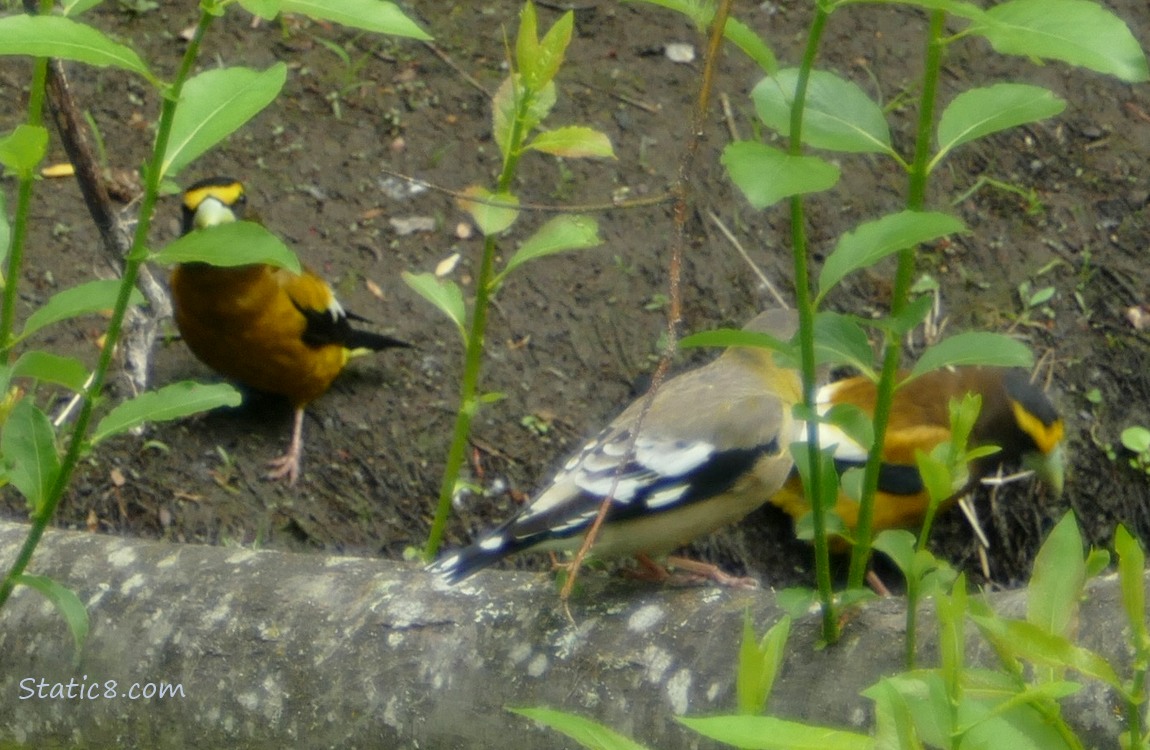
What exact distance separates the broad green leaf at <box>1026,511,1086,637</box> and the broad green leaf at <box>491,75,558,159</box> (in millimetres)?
1219

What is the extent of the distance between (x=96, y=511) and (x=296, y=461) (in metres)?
0.58

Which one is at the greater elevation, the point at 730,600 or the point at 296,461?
the point at 730,600

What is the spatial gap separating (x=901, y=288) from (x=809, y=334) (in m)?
0.16

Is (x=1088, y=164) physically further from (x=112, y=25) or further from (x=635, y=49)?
(x=112, y=25)

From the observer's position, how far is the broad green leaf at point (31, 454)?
5.12 ft

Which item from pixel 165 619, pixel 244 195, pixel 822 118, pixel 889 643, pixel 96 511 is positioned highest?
pixel 822 118

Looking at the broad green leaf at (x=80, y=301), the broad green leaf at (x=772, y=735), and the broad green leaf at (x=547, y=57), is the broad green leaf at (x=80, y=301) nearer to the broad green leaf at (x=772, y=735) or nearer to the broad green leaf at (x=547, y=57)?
the broad green leaf at (x=547, y=57)

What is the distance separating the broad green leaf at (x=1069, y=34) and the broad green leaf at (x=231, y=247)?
0.72m

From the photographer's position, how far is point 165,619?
2.03 metres

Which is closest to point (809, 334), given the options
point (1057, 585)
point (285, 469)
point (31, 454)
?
point (1057, 585)

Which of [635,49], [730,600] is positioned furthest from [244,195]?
[730,600]

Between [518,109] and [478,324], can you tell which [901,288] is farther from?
[478,324]

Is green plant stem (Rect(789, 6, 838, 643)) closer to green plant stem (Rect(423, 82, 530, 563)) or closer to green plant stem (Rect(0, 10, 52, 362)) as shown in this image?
green plant stem (Rect(423, 82, 530, 563))

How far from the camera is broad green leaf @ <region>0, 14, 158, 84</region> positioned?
47.0 inches
